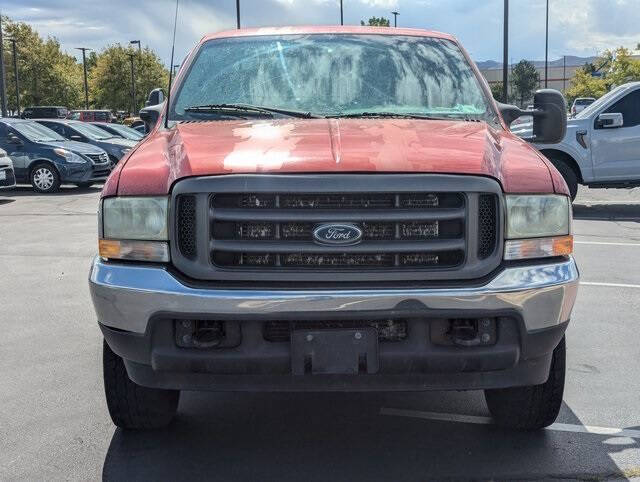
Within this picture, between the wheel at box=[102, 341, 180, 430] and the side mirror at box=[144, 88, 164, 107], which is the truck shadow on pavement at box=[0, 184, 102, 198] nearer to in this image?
the side mirror at box=[144, 88, 164, 107]

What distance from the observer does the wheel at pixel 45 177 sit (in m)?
17.5

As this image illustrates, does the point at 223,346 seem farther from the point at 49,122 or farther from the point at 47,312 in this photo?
the point at 49,122

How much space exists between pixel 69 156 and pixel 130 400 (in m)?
14.8

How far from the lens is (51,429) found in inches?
157

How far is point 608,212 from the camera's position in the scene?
13.3 metres

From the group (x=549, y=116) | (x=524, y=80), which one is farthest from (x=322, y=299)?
(x=524, y=80)

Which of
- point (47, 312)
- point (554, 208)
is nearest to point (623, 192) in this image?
point (47, 312)

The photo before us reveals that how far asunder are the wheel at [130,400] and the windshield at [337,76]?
1.41m

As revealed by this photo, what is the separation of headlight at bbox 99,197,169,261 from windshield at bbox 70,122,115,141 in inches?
727

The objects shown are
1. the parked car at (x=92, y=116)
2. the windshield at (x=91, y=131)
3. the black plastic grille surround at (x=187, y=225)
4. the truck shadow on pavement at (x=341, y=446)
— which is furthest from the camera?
the parked car at (x=92, y=116)

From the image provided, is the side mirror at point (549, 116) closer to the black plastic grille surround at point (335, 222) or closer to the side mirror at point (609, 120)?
the black plastic grille surround at point (335, 222)

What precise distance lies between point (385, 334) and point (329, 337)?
0.78ft

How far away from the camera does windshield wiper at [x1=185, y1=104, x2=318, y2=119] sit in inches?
165

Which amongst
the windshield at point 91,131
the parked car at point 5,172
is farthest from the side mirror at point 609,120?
the windshield at point 91,131
